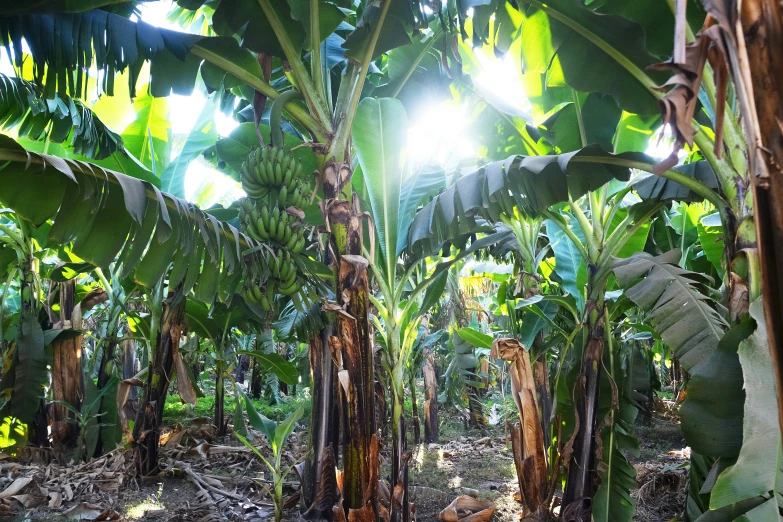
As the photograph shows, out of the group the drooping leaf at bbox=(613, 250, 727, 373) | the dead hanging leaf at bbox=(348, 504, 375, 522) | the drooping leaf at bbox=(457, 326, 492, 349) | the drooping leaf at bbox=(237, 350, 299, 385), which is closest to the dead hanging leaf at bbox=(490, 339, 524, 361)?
the drooping leaf at bbox=(613, 250, 727, 373)

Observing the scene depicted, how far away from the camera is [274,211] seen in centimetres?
267

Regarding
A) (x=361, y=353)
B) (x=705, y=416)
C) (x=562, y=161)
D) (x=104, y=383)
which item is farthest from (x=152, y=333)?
(x=705, y=416)

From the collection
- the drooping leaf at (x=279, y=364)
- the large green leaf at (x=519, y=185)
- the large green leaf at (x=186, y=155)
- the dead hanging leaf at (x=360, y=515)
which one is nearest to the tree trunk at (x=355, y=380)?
the dead hanging leaf at (x=360, y=515)

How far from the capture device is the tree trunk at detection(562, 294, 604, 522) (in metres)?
3.08

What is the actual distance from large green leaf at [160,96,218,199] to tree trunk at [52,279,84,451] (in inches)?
87.1

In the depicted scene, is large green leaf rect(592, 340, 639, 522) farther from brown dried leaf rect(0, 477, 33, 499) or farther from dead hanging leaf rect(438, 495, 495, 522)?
brown dried leaf rect(0, 477, 33, 499)

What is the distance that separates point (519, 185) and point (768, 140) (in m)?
2.25

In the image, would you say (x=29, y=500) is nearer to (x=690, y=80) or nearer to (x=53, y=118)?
(x=53, y=118)

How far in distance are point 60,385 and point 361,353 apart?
449cm

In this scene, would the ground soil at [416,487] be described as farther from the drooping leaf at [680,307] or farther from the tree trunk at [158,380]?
the drooping leaf at [680,307]

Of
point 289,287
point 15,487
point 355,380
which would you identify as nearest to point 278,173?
point 289,287

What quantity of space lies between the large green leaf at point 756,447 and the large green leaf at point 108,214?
2271mm

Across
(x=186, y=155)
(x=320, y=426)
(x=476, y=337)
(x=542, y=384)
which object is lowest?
(x=320, y=426)

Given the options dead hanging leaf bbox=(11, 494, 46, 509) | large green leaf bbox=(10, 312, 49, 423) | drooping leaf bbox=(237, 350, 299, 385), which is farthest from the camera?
drooping leaf bbox=(237, 350, 299, 385)
